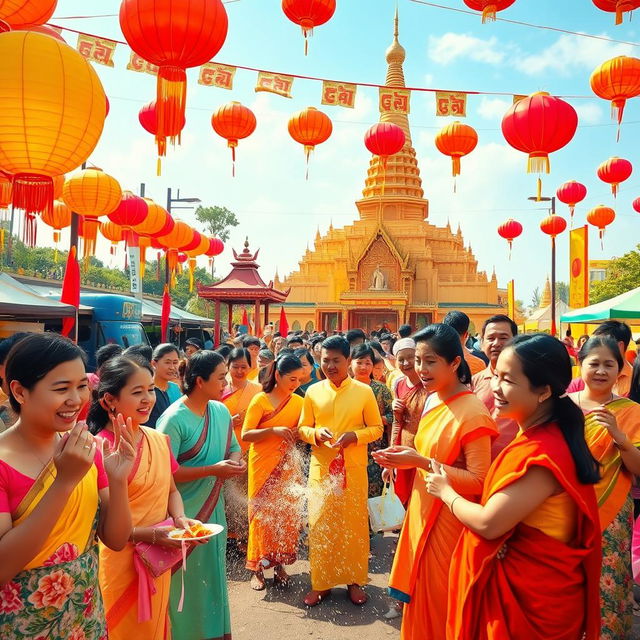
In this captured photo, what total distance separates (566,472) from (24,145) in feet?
15.2

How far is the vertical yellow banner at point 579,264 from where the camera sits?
14039mm

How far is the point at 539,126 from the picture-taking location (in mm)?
6988

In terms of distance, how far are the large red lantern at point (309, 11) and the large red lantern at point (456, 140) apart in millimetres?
4112

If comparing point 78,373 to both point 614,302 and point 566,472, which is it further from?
point 614,302

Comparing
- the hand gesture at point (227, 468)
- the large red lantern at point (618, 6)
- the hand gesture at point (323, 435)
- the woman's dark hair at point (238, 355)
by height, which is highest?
the large red lantern at point (618, 6)

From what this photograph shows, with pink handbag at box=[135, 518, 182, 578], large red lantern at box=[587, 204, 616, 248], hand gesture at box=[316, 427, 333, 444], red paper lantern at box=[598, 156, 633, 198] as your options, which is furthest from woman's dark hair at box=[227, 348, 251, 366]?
large red lantern at box=[587, 204, 616, 248]

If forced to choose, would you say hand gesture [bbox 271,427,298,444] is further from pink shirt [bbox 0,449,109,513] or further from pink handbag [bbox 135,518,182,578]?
pink shirt [bbox 0,449,109,513]

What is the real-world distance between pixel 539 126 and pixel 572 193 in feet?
25.4

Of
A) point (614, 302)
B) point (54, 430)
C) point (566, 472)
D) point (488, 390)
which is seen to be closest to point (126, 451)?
point (54, 430)

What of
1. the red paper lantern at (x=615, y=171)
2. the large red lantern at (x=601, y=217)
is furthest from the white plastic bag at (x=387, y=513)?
the large red lantern at (x=601, y=217)

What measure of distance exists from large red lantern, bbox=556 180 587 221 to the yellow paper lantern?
12.1 meters

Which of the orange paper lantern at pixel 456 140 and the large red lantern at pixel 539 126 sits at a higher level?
the orange paper lantern at pixel 456 140

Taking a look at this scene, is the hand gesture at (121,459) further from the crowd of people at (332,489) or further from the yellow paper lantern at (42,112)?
the yellow paper lantern at (42,112)

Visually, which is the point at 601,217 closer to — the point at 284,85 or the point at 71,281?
the point at 284,85
